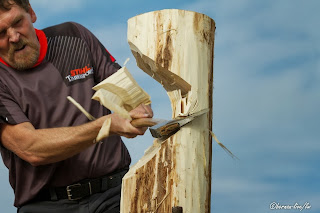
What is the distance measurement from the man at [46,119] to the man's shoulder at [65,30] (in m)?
0.13

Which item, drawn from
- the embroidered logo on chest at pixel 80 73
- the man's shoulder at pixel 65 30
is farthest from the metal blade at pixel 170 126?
the man's shoulder at pixel 65 30

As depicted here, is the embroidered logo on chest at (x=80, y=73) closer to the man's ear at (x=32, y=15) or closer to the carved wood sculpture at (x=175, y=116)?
Result: the man's ear at (x=32, y=15)

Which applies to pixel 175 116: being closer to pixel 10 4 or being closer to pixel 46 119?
pixel 46 119

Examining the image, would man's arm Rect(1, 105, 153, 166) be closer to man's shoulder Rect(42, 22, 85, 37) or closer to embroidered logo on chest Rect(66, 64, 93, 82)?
embroidered logo on chest Rect(66, 64, 93, 82)

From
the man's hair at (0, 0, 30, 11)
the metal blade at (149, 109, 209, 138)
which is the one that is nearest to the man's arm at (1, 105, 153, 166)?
the metal blade at (149, 109, 209, 138)

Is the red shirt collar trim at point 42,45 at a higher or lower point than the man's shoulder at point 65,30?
lower

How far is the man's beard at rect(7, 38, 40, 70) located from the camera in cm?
364

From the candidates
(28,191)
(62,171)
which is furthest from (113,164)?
(28,191)

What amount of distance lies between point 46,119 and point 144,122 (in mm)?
1255

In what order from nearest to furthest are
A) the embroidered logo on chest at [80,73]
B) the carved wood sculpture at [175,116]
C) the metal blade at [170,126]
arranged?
the metal blade at [170,126] < the carved wood sculpture at [175,116] < the embroidered logo on chest at [80,73]

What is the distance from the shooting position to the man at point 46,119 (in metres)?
3.57

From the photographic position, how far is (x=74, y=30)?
13.3 feet

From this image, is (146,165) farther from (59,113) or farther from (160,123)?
(59,113)

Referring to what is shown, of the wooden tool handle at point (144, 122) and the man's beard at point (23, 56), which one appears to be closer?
the wooden tool handle at point (144, 122)
